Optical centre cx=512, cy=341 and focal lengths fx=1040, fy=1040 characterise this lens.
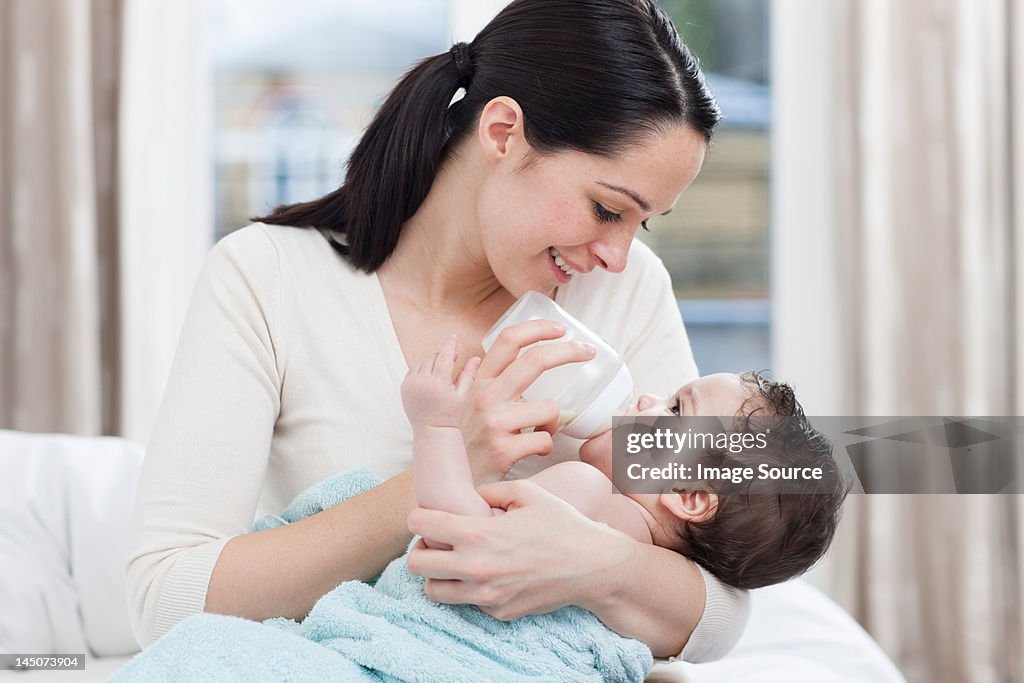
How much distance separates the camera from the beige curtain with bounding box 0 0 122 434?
112 inches

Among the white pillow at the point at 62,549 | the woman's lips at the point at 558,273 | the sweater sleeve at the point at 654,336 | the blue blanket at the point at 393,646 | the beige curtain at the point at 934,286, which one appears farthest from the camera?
the beige curtain at the point at 934,286

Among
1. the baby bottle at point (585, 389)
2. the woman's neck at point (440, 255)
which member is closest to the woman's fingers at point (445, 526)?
the baby bottle at point (585, 389)

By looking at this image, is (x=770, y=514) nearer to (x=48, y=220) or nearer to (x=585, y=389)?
(x=585, y=389)

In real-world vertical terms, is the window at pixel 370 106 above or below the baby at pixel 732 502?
above

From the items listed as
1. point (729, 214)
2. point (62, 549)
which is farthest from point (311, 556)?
point (729, 214)

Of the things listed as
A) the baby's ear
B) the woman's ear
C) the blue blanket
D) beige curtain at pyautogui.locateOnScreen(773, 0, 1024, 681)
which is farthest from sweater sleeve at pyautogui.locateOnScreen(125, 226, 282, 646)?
beige curtain at pyautogui.locateOnScreen(773, 0, 1024, 681)

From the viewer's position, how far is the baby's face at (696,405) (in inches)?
49.4

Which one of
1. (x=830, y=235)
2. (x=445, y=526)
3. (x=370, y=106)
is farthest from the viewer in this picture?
(x=370, y=106)

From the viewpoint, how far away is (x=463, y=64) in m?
1.38

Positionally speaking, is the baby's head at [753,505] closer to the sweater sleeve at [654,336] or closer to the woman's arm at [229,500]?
the sweater sleeve at [654,336]

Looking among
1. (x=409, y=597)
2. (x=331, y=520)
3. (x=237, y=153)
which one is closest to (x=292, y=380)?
(x=331, y=520)

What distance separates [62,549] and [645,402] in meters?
1.06

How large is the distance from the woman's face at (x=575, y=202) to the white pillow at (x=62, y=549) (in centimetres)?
82

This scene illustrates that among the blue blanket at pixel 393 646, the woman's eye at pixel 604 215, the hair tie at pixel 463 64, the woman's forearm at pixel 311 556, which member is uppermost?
the hair tie at pixel 463 64
